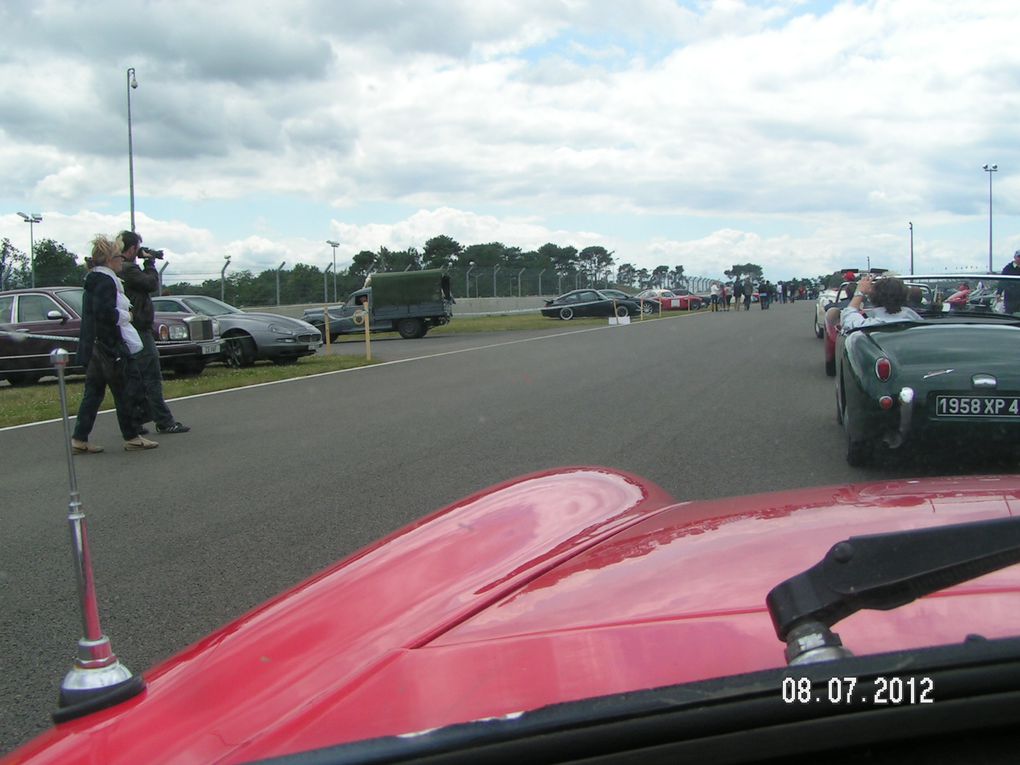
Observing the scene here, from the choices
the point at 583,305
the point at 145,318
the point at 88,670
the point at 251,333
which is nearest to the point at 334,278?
the point at 583,305

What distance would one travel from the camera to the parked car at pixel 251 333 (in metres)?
16.5

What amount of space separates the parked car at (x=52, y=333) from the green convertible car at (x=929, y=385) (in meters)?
10.9

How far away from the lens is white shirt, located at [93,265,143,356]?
25.6 ft

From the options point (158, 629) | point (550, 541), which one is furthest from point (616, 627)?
point (158, 629)

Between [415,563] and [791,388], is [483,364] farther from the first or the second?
[415,563]

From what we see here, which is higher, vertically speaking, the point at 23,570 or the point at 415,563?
the point at 415,563

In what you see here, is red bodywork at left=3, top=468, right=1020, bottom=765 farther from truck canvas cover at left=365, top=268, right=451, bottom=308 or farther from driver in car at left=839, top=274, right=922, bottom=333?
truck canvas cover at left=365, top=268, right=451, bottom=308

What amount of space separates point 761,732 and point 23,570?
451 cm

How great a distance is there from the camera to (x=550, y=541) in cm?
204

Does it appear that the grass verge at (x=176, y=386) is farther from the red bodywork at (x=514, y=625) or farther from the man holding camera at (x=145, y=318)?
the red bodywork at (x=514, y=625)

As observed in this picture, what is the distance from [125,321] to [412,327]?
66.0ft

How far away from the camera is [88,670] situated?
1.81 m
